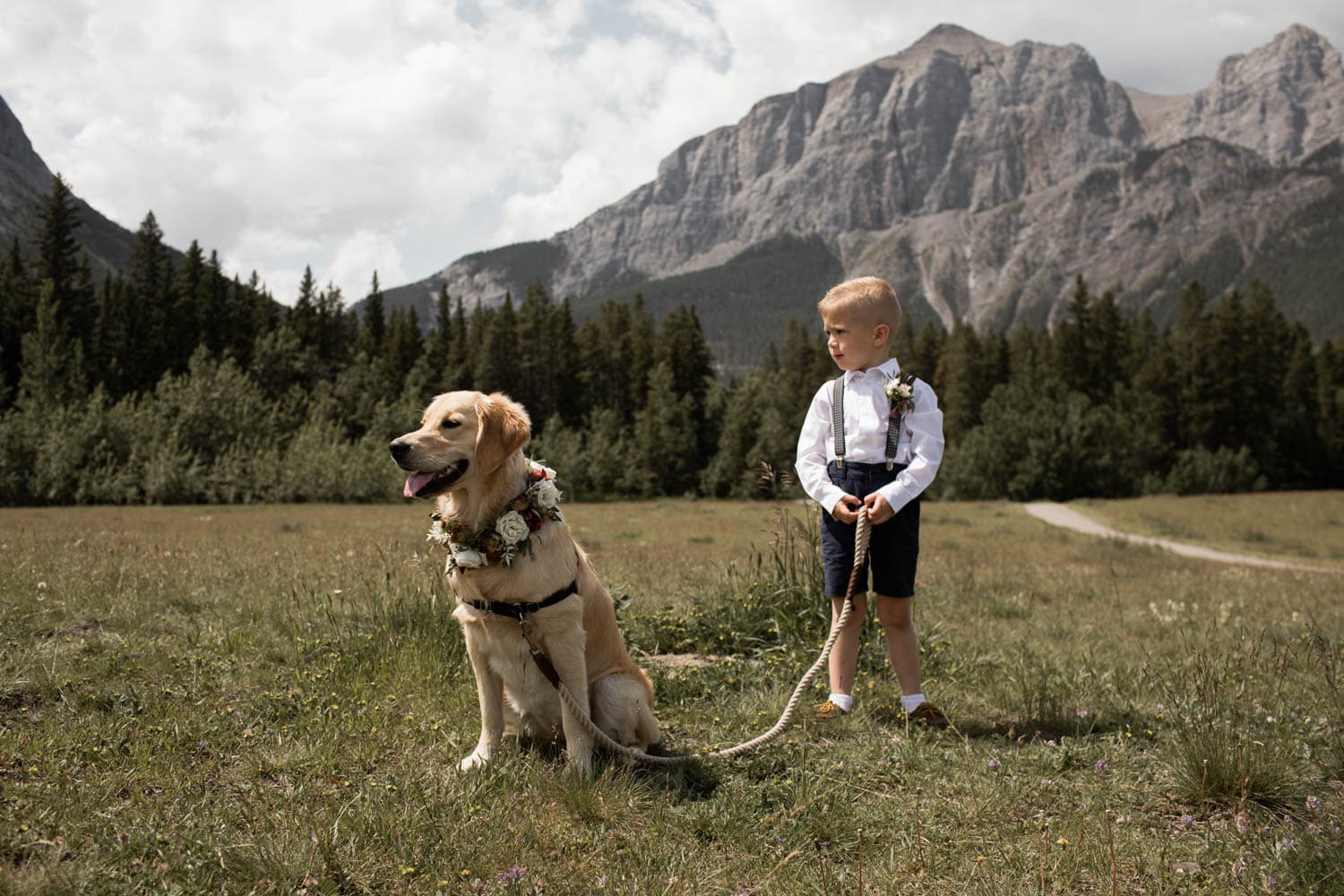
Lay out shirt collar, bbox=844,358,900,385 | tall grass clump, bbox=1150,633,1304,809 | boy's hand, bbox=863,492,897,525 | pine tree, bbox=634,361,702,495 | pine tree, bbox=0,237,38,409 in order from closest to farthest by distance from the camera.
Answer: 1. tall grass clump, bbox=1150,633,1304,809
2. boy's hand, bbox=863,492,897,525
3. shirt collar, bbox=844,358,900,385
4. pine tree, bbox=0,237,38,409
5. pine tree, bbox=634,361,702,495

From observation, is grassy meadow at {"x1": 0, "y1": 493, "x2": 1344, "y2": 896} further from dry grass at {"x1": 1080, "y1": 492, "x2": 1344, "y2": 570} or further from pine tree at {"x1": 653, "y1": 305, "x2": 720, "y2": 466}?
pine tree at {"x1": 653, "y1": 305, "x2": 720, "y2": 466}

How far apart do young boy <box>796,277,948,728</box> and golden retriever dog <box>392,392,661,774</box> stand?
1.58 m

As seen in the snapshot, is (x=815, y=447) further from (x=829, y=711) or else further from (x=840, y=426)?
(x=829, y=711)

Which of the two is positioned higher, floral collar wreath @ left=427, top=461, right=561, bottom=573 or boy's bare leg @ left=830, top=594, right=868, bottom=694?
floral collar wreath @ left=427, top=461, right=561, bottom=573

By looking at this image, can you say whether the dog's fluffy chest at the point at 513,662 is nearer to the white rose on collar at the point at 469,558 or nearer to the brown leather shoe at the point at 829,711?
the white rose on collar at the point at 469,558

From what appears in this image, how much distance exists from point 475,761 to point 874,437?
9.53 feet

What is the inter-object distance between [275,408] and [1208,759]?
172 ft

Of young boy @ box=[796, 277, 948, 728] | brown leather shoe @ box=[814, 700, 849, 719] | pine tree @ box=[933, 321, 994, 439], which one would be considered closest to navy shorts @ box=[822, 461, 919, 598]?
young boy @ box=[796, 277, 948, 728]

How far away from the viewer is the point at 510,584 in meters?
3.85

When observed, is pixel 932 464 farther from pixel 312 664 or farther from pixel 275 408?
pixel 275 408

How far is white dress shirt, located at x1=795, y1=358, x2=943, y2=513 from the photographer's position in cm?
470

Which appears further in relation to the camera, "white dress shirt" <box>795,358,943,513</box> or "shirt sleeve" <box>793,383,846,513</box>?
"shirt sleeve" <box>793,383,846,513</box>

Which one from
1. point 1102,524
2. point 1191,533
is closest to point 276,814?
point 1191,533

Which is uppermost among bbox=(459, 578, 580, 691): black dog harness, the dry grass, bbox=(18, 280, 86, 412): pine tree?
bbox=(18, 280, 86, 412): pine tree
